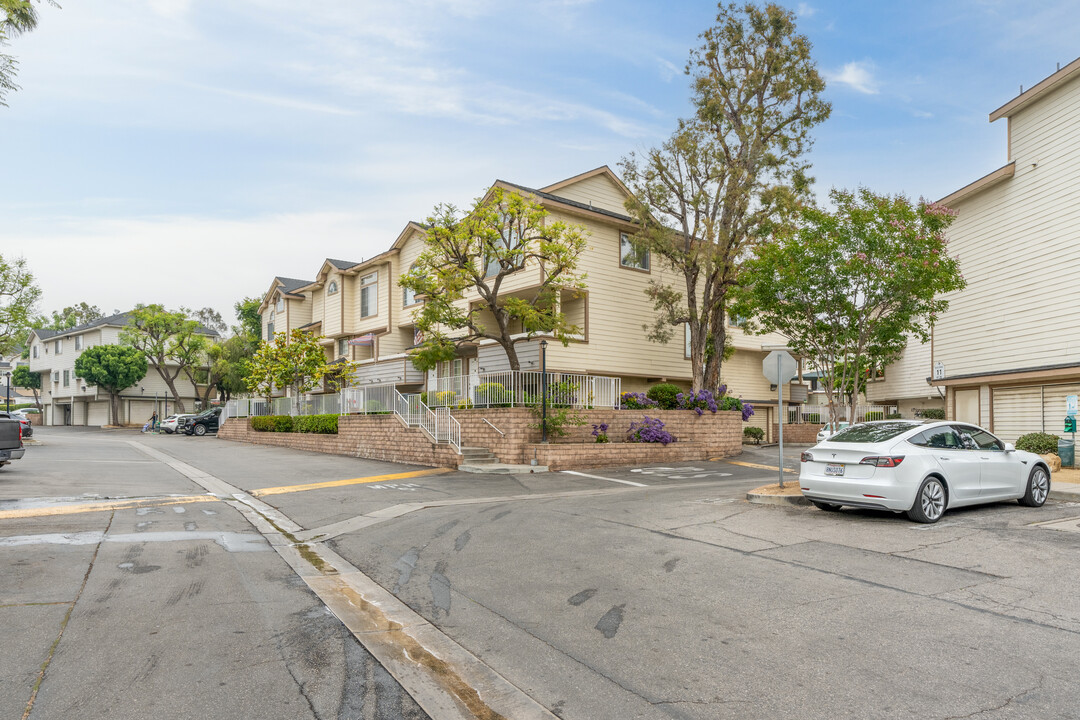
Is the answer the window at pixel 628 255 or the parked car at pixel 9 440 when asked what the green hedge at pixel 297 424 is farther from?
the window at pixel 628 255

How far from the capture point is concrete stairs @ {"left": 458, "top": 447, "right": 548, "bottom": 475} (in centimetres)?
1966

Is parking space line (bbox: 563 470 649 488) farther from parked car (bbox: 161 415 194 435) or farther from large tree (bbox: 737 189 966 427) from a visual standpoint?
parked car (bbox: 161 415 194 435)

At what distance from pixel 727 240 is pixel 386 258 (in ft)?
54.0

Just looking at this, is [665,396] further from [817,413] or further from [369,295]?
[369,295]

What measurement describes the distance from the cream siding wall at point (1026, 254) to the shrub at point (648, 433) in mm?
8700

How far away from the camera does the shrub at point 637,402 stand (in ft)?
78.5

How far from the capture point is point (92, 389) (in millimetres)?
64312

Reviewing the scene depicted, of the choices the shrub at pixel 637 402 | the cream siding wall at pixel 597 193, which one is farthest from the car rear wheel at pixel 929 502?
the cream siding wall at pixel 597 193

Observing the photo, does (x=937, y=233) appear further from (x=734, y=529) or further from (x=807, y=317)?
(x=734, y=529)

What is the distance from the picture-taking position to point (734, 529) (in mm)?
10070

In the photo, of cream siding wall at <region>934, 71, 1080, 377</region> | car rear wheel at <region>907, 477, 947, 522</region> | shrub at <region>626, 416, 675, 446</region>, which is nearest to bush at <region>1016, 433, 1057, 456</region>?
cream siding wall at <region>934, 71, 1080, 377</region>

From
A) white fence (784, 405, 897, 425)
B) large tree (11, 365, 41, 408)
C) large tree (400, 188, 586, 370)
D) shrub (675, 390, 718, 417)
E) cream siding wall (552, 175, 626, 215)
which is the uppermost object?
cream siding wall (552, 175, 626, 215)

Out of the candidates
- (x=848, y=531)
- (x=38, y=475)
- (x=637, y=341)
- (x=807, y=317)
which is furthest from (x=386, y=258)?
(x=848, y=531)

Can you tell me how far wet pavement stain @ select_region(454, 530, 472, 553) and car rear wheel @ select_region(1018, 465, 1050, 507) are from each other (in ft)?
28.2
